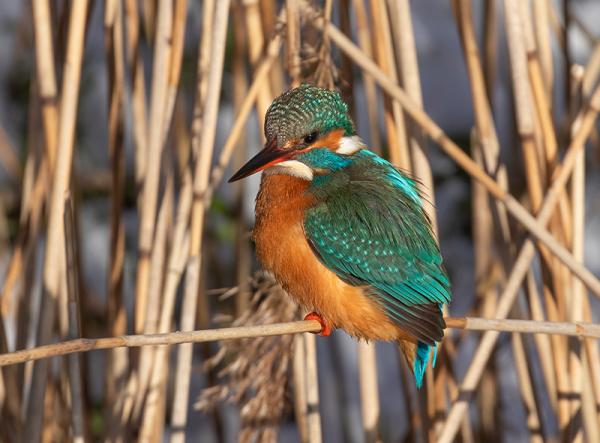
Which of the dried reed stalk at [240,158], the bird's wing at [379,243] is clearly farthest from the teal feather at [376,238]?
the dried reed stalk at [240,158]

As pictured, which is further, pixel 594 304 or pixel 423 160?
pixel 594 304

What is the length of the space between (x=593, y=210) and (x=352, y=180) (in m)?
2.22

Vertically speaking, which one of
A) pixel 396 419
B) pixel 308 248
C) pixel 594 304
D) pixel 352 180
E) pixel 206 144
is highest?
pixel 206 144

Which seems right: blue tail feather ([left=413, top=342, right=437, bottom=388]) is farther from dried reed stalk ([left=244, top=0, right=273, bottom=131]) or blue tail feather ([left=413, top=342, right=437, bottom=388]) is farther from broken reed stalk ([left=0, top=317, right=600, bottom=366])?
dried reed stalk ([left=244, top=0, right=273, bottom=131])

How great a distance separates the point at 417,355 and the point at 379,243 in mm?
287

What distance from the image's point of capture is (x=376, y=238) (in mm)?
2246

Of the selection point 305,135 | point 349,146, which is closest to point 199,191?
point 305,135

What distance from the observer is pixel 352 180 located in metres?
2.29

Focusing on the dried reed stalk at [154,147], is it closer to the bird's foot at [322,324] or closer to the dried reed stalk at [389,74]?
the bird's foot at [322,324]

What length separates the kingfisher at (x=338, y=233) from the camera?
2.17 metres

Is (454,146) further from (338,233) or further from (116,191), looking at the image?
(116,191)

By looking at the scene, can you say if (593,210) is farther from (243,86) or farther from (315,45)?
(315,45)

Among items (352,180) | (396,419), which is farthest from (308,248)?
(396,419)

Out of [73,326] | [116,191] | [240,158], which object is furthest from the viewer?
[240,158]
